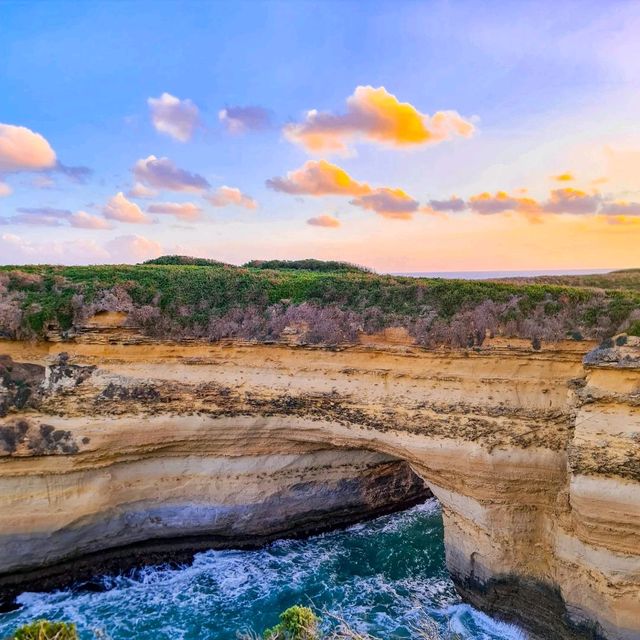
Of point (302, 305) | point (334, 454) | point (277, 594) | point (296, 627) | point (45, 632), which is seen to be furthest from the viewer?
point (334, 454)

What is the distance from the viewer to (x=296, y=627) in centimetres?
1020

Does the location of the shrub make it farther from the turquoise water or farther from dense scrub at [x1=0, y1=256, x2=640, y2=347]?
the turquoise water

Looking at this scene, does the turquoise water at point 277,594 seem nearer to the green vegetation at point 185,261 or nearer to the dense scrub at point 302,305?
the dense scrub at point 302,305

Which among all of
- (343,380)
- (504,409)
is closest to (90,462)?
(343,380)

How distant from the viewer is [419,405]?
13500mm

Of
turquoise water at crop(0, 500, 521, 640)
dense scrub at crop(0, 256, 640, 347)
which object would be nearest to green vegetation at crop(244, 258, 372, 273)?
dense scrub at crop(0, 256, 640, 347)

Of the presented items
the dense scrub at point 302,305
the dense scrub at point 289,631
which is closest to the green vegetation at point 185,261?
the dense scrub at point 302,305

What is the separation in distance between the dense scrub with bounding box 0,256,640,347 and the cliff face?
54 centimetres

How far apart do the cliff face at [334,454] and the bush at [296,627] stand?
4841mm

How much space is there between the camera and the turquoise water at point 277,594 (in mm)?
12938

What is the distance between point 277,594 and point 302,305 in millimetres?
7827

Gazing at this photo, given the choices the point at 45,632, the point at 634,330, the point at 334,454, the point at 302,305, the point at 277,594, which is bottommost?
the point at 277,594

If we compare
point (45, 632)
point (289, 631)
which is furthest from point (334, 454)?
point (45, 632)

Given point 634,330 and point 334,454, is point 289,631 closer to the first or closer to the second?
point 334,454
